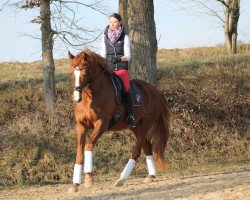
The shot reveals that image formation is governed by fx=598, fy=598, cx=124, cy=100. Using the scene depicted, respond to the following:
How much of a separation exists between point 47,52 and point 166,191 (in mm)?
10674

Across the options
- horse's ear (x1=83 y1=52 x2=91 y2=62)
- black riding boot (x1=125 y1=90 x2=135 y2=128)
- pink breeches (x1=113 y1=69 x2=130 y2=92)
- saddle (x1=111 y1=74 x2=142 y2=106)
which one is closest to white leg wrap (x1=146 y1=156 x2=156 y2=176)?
black riding boot (x1=125 y1=90 x2=135 y2=128)

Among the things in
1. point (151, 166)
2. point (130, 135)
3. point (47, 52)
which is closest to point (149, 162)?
point (151, 166)

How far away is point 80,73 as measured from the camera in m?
10.8

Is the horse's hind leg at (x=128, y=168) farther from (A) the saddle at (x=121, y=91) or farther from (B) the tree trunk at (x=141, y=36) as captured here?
(B) the tree trunk at (x=141, y=36)

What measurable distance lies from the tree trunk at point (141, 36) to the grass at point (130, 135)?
2094 mm

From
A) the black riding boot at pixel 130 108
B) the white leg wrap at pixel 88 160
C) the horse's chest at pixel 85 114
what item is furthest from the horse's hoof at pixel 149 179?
the horse's chest at pixel 85 114

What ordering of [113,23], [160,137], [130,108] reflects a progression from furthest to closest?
[160,137] → [130,108] → [113,23]

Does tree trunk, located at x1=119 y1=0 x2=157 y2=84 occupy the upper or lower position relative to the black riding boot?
upper

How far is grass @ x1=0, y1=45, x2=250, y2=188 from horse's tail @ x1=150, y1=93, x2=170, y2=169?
3.14 meters

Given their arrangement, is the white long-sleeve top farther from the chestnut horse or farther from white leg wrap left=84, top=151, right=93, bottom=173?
white leg wrap left=84, top=151, right=93, bottom=173

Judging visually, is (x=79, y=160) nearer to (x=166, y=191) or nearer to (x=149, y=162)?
(x=166, y=191)

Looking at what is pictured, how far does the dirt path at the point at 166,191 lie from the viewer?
372 inches

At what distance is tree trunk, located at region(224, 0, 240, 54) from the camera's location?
3328cm

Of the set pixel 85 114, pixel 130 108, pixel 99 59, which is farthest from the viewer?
pixel 130 108
